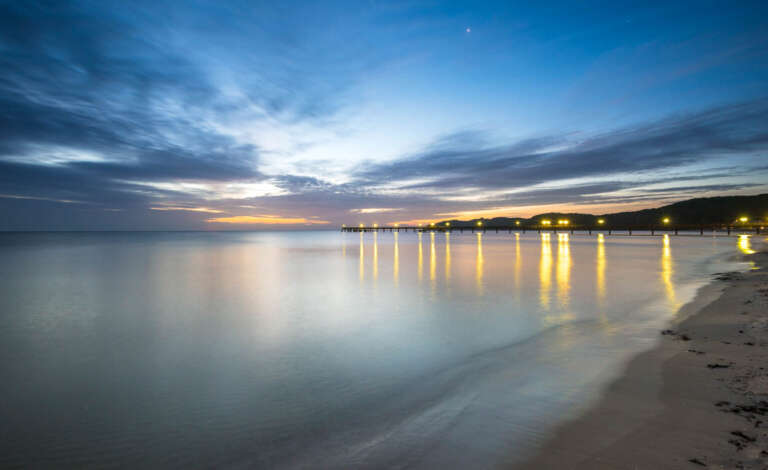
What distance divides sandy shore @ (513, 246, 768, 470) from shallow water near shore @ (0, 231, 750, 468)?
1.21 feet

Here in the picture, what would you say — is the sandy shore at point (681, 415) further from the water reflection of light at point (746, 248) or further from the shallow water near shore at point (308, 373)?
the water reflection of light at point (746, 248)

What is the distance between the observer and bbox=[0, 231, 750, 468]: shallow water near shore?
4.45 meters

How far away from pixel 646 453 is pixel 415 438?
8.15ft

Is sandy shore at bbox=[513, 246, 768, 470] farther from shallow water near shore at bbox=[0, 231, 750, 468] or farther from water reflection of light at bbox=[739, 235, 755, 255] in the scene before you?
water reflection of light at bbox=[739, 235, 755, 255]

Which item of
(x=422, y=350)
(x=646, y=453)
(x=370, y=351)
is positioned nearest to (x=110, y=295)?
(x=370, y=351)

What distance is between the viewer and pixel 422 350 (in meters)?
8.38

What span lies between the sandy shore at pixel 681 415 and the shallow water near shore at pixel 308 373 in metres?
0.37

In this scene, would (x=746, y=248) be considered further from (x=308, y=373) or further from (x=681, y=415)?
(x=308, y=373)

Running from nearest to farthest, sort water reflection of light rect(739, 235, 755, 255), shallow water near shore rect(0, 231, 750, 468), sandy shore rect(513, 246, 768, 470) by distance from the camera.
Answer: sandy shore rect(513, 246, 768, 470) → shallow water near shore rect(0, 231, 750, 468) → water reflection of light rect(739, 235, 755, 255)

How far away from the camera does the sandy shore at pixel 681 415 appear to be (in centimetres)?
366

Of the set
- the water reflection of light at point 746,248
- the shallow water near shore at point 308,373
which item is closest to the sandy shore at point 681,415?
the shallow water near shore at point 308,373

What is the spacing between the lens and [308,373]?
7.04m

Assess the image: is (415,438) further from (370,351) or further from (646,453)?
(370,351)

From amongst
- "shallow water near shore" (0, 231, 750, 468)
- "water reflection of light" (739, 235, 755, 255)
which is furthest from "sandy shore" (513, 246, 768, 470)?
"water reflection of light" (739, 235, 755, 255)
